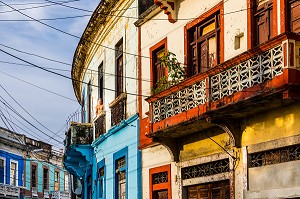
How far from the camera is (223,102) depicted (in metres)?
10.8

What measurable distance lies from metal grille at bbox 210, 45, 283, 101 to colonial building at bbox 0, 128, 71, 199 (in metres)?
27.9

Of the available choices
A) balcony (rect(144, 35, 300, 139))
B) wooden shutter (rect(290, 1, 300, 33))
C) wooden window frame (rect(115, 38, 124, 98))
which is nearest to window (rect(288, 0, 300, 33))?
wooden shutter (rect(290, 1, 300, 33))

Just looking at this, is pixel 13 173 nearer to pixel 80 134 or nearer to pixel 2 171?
pixel 2 171

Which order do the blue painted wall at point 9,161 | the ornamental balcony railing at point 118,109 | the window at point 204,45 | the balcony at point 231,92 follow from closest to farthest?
the balcony at point 231,92 → the window at point 204,45 → the ornamental balcony railing at point 118,109 → the blue painted wall at point 9,161

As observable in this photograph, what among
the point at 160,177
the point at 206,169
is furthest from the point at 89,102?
the point at 206,169

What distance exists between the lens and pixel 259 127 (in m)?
10.8

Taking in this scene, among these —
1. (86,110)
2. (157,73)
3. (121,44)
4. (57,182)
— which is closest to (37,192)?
(57,182)

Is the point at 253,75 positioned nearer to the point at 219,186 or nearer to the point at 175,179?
the point at 219,186

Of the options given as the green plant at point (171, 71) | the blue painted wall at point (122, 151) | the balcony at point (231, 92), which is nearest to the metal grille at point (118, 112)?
the blue painted wall at point (122, 151)

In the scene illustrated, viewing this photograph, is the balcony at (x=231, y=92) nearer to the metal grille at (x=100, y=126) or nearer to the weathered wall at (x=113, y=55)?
the weathered wall at (x=113, y=55)

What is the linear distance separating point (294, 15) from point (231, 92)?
5.41 feet

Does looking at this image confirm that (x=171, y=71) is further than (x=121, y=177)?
No

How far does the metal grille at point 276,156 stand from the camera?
990 centimetres

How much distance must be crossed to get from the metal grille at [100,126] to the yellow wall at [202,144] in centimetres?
637
